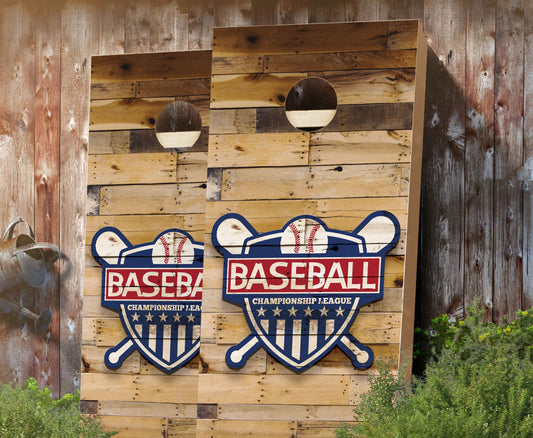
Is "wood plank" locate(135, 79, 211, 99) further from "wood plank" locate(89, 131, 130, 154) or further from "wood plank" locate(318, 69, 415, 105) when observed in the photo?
"wood plank" locate(318, 69, 415, 105)

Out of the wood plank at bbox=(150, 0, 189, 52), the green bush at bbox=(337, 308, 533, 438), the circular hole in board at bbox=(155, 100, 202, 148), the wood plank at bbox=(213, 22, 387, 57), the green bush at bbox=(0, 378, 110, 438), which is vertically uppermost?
the wood plank at bbox=(150, 0, 189, 52)

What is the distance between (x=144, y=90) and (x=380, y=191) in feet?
6.35

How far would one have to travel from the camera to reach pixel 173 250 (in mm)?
5359

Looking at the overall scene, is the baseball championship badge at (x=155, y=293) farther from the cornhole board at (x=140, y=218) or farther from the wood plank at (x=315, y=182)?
the wood plank at (x=315, y=182)

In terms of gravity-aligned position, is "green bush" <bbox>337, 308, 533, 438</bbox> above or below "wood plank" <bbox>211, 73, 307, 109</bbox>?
below

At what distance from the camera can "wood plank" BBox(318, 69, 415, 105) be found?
4715 millimetres

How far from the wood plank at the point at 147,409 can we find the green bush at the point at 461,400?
1275 mm

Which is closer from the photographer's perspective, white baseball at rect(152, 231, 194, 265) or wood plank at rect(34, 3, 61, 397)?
white baseball at rect(152, 231, 194, 265)

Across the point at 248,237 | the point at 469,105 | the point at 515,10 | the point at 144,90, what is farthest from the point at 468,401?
the point at 144,90

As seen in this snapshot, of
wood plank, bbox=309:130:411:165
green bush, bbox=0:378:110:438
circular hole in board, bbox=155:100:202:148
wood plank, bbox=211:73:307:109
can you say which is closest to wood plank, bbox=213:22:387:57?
wood plank, bbox=211:73:307:109

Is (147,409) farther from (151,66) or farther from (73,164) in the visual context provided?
(151,66)

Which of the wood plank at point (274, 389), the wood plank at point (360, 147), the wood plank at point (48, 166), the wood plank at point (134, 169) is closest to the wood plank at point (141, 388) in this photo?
the wood plank at point (274, 389)

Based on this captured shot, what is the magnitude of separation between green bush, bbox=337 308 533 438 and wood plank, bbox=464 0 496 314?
2.18ft

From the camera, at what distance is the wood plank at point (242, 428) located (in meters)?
4.59
